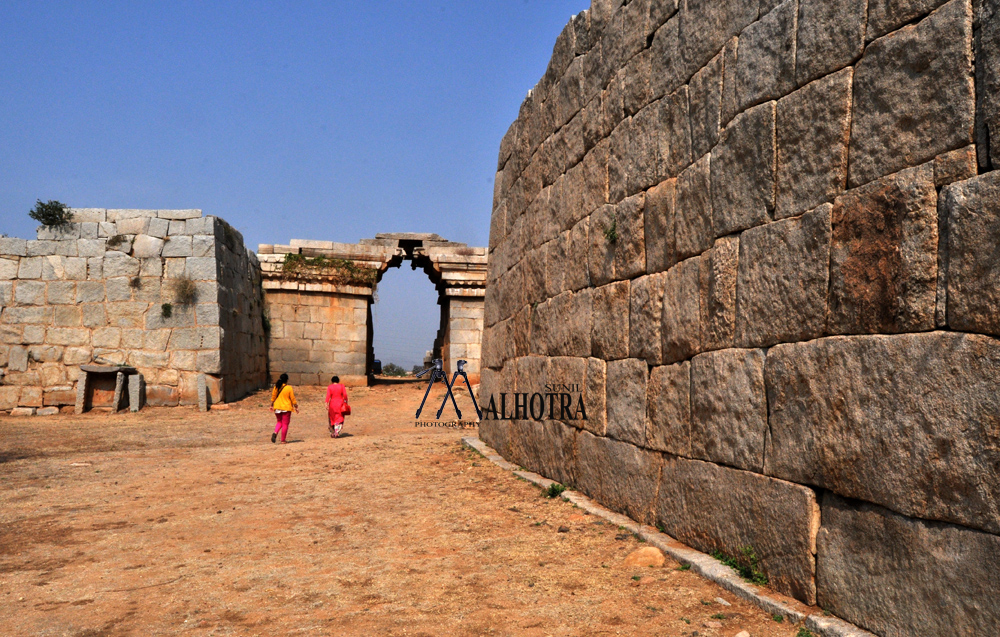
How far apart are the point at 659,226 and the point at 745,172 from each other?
1.01m

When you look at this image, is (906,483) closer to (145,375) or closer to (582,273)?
(582,273)

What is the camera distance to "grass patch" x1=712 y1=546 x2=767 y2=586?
3.51 meters

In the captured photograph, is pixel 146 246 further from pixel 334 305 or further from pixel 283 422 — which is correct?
pixel 283 422

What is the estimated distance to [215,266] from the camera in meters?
15.0

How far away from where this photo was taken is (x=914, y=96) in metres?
2.74

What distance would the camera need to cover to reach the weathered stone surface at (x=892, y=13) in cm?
271

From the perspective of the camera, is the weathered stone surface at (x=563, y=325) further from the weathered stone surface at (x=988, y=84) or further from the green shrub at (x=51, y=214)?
the green shrub at (x=51, y=214)

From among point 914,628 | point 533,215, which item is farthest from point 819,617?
point 533,215

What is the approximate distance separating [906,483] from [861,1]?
2.03 m

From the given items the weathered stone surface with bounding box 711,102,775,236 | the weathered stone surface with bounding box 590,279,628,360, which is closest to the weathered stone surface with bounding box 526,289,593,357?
the weathered stone surface with bounding box 590,279,628,360

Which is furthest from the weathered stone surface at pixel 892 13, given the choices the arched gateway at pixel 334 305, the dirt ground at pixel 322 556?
the arched gateway at pixel 334 305

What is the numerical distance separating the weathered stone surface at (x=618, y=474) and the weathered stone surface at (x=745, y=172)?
170 cm

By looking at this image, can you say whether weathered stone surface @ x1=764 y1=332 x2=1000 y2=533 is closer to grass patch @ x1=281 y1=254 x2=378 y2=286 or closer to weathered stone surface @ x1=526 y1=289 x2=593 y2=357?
weathered stone surface @ x1=526 y1=289 x2=593 y2=357

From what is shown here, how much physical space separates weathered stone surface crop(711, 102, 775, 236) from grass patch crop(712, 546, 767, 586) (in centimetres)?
173
